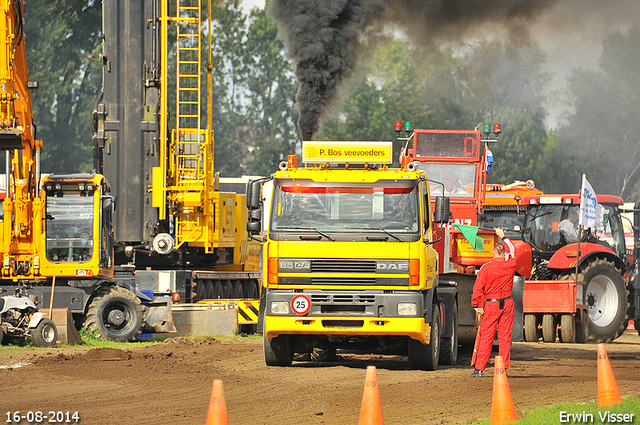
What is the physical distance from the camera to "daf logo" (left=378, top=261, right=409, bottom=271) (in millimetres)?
12598

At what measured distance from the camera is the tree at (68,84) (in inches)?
2067

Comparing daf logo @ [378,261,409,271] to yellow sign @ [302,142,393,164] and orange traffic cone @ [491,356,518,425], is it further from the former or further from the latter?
orange traffic cone @ [491,356,518,425]

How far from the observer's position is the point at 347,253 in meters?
12.6

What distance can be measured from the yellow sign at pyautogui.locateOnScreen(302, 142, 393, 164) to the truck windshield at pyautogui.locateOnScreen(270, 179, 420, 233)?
0.67 metres

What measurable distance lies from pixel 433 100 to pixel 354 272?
1801 inches

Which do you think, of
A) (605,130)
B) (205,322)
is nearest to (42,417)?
(205,322)

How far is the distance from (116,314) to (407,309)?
24.2 ft

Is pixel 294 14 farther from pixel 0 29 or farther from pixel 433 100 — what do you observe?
pixel 433 100

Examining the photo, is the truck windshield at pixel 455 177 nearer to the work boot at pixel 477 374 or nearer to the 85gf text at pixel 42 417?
the work boot at pixel 477 374

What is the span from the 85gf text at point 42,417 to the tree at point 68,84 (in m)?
45.1

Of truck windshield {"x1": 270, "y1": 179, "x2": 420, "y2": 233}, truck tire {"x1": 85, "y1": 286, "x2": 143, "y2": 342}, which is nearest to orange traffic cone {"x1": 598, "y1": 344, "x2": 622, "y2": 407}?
truck windshield {"x1": 270, "y1": 179, "x2": 420, "y2": 233}

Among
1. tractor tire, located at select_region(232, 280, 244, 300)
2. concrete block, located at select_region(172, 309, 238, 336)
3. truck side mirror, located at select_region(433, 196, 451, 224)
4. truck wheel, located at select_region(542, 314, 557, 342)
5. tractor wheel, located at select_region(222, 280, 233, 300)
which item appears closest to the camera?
truck side mirror, located at select_region(433, 196, 451, 224)

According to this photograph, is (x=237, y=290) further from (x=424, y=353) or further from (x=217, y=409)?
(x=217, y=409)

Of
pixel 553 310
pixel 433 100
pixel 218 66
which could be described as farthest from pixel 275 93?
pixel 553 310
